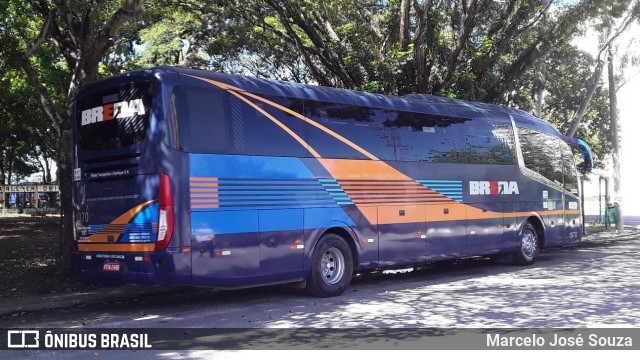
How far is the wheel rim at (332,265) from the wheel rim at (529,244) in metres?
6.15

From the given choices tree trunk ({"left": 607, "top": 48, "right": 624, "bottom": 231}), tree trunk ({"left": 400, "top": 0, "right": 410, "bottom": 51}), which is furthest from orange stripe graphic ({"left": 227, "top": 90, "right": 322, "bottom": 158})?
tree trunk ({"left": 607, "top": 48, "right": 624, "bottom": 231})

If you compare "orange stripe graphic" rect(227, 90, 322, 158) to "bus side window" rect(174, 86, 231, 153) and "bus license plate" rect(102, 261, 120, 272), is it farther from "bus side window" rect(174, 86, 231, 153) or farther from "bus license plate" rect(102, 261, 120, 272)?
"bus license plate" rect(102, 261, 120, 272)

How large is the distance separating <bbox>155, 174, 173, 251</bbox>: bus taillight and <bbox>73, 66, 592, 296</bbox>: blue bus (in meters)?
0.02

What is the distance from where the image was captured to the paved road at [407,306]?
320 inches

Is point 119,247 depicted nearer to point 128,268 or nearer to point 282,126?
point 128,268

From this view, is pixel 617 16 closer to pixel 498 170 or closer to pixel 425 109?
pixel 498 170

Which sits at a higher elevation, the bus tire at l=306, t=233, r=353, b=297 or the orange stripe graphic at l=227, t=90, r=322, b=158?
the orange stripe graphic at l=227, t=90, r=322, b=158

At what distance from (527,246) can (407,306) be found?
6.74 meters

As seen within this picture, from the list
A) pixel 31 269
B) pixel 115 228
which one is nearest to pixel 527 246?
pixel 115 228

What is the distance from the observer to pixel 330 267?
10.5 meters

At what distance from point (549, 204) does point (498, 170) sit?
2408 millimetres

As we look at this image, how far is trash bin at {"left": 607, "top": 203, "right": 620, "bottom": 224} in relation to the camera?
24547mm

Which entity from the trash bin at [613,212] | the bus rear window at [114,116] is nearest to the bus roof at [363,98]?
the bus rear window at [114,116]

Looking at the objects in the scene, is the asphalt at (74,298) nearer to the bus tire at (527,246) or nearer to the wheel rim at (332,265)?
the wheel rim at (332,265)
